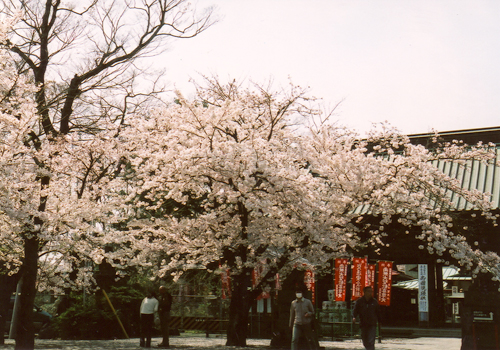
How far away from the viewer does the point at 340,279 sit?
20.6 metres

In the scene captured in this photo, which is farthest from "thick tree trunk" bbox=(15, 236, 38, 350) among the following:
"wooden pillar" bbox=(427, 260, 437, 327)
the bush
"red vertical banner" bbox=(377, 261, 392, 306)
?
"wooden pillar" bbox=(427, 260, 437, 327)

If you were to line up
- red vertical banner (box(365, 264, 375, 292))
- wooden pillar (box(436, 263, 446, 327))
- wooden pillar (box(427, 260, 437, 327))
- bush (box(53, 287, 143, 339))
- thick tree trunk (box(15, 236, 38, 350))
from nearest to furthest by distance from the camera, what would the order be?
1. thick tree trunk (box(15, 236, 38, 350))
2. bush (box(53, 287, 143, 339))
3. red vertical banner (box(365, 264, 375, 292))
4. wooden pillar (box(427, 260, 437, 327))
5. wooden pillar (box(436, 263, 446, 327))

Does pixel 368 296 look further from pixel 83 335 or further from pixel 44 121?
pixel 83 335

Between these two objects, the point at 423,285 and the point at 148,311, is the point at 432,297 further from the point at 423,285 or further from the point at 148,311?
the point at 148,311

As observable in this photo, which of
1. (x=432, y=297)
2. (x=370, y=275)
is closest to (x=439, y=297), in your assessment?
(x=432, y=297)

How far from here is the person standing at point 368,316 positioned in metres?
11.3

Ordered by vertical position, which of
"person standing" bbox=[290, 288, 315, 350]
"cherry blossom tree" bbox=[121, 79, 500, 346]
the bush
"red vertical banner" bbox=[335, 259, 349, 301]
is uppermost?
"cherry blossom tree" bbox=[121, 79, 500, 346]

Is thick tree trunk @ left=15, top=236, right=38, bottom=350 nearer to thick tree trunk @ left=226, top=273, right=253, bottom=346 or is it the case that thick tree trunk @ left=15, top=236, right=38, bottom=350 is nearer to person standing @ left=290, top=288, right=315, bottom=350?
thick tree trunk @ left=226, top=273, right=253, bottom=346

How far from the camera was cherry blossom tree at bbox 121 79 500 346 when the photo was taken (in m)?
13.7

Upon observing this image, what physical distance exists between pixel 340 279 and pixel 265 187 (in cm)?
843

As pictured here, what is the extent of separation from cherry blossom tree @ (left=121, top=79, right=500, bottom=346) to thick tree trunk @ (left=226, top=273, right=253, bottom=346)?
0.10 feet

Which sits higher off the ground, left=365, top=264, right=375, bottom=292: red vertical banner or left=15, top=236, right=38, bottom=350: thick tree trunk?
left=365, top=264, right=375, bottom=292: red vertical banner

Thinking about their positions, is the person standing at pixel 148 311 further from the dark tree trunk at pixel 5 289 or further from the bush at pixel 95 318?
the dark tree trunk at pixel 5 289

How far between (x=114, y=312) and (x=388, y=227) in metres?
11.1
